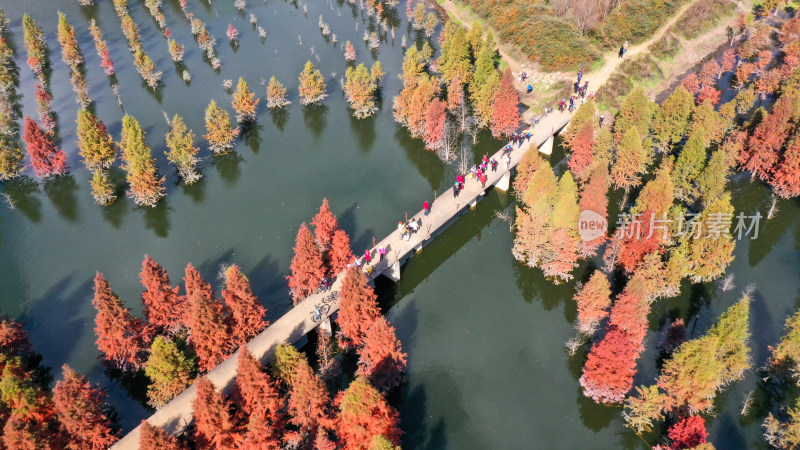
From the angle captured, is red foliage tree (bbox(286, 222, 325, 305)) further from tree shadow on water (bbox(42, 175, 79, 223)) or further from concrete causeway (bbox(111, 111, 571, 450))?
tree shadow on water (bbox(42, 175, 79, 223))

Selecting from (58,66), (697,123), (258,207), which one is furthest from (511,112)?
(58,66)

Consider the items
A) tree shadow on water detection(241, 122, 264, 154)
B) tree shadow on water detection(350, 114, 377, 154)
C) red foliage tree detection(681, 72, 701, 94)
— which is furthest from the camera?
red foliage tree detection(681, 72, 701, 94)

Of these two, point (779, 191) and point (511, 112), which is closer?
point (779, 191)

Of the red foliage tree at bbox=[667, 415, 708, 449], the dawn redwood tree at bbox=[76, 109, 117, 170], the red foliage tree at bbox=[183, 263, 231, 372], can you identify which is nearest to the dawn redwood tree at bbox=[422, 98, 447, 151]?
the red foliage tree at bbox=[183, 263, 231, 372]

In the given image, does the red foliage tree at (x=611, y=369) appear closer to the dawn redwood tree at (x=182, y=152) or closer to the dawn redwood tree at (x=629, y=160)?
the dawn redwood tree at (x=629, y=160)

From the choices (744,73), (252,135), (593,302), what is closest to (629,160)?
(593,302)

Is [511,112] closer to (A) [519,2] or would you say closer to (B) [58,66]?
(A) [519,2]
